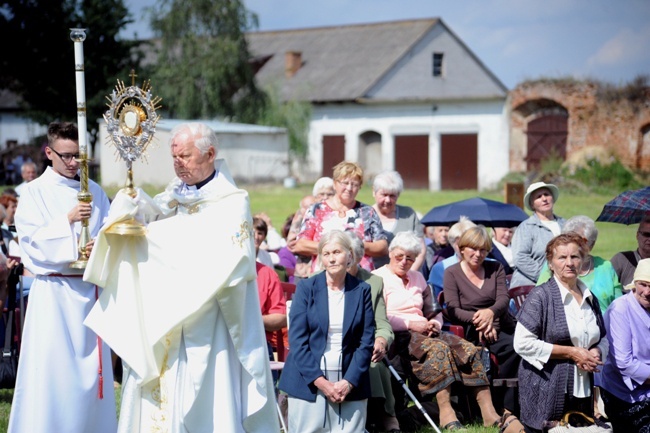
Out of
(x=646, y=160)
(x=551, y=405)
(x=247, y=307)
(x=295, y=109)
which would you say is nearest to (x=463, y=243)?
(x=551, y=405)

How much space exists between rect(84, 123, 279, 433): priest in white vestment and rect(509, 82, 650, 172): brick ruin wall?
30748mm

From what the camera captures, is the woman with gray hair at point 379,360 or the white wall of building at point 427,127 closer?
the woman with gray hair at point 379,360

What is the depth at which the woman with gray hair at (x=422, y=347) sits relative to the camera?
7.24m

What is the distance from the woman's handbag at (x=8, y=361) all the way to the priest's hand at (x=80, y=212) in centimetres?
276

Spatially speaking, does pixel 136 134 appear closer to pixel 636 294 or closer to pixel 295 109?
pixel 636 294

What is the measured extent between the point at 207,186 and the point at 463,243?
325 cm

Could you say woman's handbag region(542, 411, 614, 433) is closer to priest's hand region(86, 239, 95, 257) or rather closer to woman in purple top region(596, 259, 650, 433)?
woman in purple top region(596, 259, 650, 433)

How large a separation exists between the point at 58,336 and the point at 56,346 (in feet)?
0.20

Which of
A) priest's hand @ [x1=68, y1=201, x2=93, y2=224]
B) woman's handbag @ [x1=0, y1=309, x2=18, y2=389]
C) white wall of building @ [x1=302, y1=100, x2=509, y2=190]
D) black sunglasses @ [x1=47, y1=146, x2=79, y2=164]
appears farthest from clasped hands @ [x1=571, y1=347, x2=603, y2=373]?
white wall of building @ [x1=302, y1=100, x2=509, y2=190]

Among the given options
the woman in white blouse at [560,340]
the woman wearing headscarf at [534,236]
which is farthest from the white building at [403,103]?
the woman in white blouse at [560,340]

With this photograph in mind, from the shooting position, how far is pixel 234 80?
4300 cm

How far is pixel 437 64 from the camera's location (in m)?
44.9

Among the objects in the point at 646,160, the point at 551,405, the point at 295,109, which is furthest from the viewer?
the point at 295,109

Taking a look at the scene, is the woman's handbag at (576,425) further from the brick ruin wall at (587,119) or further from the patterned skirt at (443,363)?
the brick ruin wall at (587,119)
